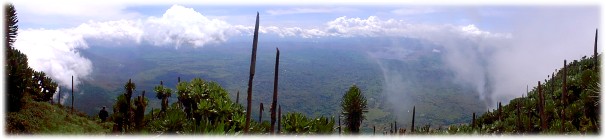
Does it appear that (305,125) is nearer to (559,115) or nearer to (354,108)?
(354,108)

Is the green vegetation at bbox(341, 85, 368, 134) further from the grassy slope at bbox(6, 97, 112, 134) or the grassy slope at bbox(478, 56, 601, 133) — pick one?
the grassy slope at bbox(6, 97, 112, 134)

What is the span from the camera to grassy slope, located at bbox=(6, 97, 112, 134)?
75.0ft

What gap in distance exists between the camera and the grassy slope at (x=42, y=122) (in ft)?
75.0

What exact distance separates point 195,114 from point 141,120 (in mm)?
5626

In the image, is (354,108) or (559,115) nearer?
(354,108)

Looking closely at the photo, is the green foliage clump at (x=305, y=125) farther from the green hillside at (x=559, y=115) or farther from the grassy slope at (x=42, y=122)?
the grassy slope at (x=42, y=122)

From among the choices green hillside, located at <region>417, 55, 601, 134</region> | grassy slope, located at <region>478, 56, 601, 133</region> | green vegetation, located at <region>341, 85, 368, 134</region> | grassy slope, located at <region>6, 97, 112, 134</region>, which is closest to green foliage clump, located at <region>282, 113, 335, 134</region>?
green vegetation, located at <region>341, 85, 368, 134</region>

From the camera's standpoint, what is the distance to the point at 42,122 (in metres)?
26.4

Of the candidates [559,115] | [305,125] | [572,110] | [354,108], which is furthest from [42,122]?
[559,115]

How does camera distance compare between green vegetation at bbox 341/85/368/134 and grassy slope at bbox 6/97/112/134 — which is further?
grassy slope at bbox 6/97/112/134

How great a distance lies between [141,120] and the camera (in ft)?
78.6

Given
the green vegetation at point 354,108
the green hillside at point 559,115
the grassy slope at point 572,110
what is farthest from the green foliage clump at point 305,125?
the grassy slope at point 572,110

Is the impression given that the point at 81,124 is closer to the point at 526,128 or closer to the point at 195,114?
the point at 195,114

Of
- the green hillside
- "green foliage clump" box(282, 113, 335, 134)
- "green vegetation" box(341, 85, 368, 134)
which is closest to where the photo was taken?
"green foliage clump" box(282, 113, 335, 134)
